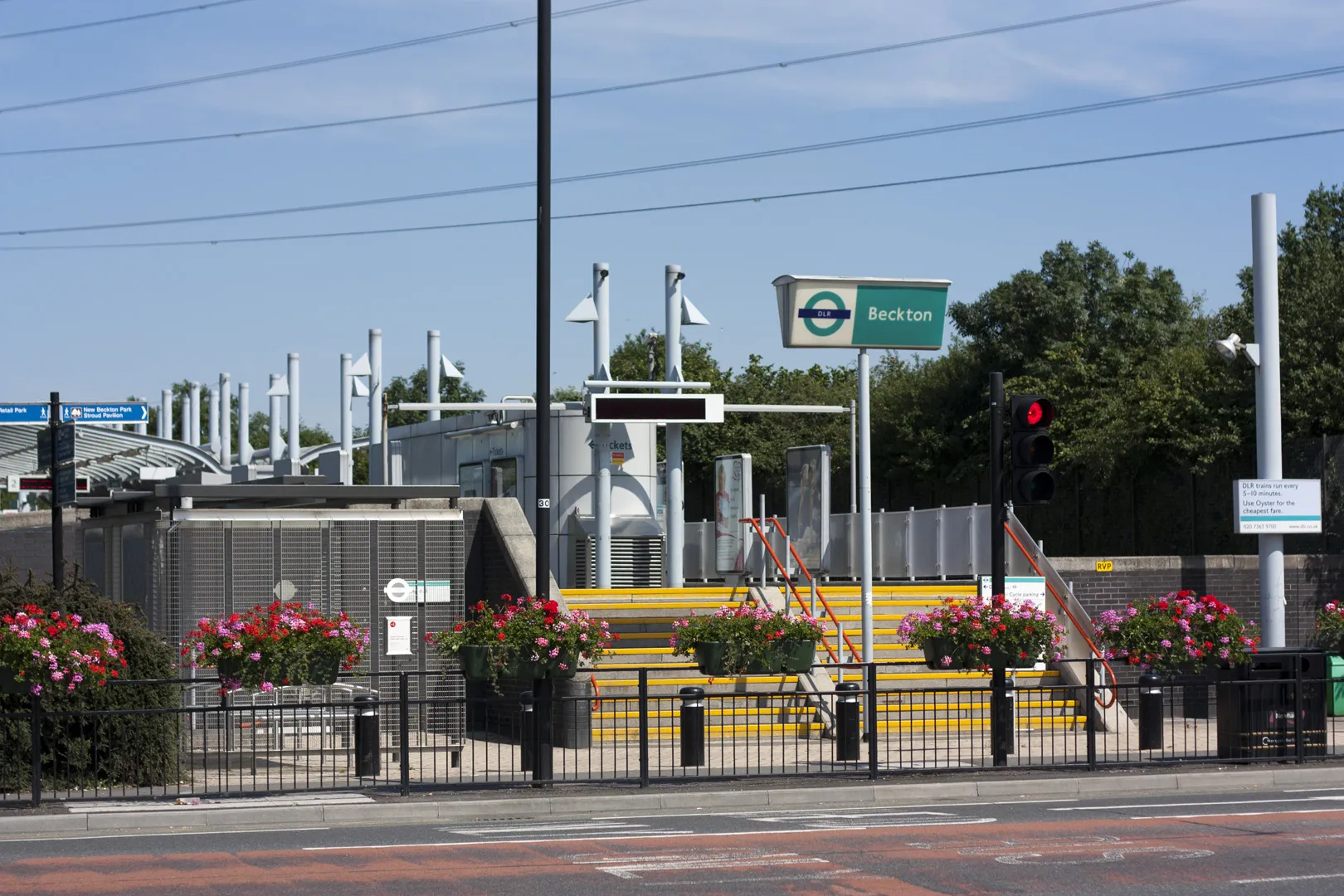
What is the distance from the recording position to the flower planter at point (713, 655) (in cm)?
1886

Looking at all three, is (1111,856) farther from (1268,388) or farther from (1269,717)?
(1268,388)

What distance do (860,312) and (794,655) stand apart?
423 centimetres

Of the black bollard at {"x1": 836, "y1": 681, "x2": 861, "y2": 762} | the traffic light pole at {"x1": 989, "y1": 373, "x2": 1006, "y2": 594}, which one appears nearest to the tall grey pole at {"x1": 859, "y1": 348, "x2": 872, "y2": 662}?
the traffic light pole at {"x1": 989, "y1": 373, "x2": 1006, "y2": 594}

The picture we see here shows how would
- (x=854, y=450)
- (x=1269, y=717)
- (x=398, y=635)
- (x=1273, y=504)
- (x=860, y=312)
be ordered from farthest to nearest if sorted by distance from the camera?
(x=854, y=450) → (x=1273, y=504) → (x=398, y=635) → (x=860, y=312) → (x=1269, y=717)

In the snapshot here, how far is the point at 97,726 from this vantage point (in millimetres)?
16172

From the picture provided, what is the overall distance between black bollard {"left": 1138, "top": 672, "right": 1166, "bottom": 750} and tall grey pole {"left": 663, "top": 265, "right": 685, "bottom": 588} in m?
9.29

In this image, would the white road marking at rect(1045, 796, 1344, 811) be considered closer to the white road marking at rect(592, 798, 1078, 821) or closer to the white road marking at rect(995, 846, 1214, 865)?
the white road marking at rect(592, 798, 1078, 821)

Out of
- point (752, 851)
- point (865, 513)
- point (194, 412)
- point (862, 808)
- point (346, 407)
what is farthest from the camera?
point (194, 412)

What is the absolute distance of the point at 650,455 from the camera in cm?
2939

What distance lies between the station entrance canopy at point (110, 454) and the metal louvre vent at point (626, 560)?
1138 cm

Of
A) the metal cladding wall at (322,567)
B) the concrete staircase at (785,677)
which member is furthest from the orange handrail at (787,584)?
the metal cladding wall at (322,567)

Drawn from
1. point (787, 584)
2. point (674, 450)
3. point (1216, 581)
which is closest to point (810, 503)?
point (787, 584)

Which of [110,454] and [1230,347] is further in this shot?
[110,454]

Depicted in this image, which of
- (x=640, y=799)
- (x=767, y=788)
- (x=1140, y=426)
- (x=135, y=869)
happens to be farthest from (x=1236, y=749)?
(x=1140, y=426)
